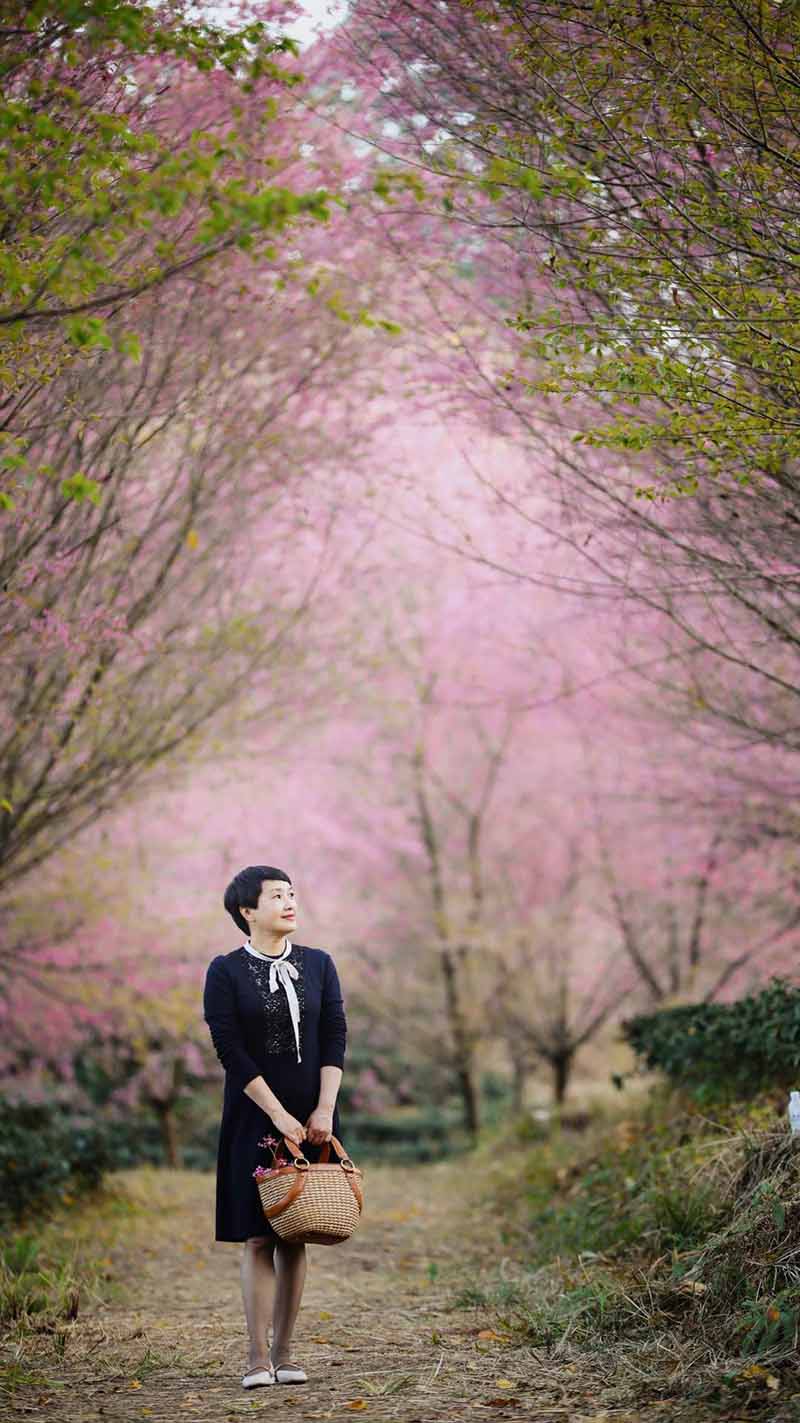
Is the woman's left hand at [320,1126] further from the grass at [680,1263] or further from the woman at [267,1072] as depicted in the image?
the grass at [680,1263]

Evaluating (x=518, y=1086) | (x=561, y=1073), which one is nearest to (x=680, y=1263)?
(x=561, y=1073)

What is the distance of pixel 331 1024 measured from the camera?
4.14m

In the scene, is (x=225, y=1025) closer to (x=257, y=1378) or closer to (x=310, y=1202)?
(x=310, y=1202)

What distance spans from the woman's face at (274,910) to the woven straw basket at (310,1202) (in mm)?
723

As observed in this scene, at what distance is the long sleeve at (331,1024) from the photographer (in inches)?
160

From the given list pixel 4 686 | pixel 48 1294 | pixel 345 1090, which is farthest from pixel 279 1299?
pixel 345 1090

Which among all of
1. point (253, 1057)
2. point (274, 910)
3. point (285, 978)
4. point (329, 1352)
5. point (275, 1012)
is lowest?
point (329, 1352)

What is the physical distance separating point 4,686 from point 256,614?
5.04ft

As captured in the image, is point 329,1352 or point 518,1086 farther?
point 518,1086

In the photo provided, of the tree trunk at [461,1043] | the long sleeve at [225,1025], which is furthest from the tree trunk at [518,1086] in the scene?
the long sleeve at [225,1025]

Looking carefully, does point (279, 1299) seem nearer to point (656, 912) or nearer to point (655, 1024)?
point (655, 1024)

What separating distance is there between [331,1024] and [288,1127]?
16.5 inches

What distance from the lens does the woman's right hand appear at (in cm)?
380

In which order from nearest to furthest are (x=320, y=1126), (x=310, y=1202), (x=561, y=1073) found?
(x=310, y=1202) → (x=320, y=1126) → (x=561, y=1073)
